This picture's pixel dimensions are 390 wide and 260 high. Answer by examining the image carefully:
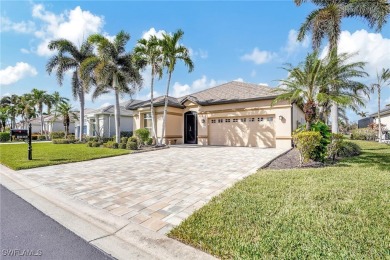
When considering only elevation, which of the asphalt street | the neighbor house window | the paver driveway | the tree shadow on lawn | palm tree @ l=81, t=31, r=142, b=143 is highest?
palm tree @ l=81, t=31, r=142, b=143

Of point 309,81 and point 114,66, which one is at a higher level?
point 114,66

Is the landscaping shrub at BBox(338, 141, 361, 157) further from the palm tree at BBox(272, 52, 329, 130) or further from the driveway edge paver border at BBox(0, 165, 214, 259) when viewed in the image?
the driveway edge paver border at BBox(0, 165, 214, 259)

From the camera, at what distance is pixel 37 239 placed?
3.34 meters

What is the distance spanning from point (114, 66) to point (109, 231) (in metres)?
17.2

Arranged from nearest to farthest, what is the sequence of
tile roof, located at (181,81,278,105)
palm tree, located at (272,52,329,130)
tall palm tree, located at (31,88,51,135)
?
palm tree, located at (272,52,329,130) → tile roof, located at (181,81,278,105) → tall palm tree, located at (31,88,51,135)

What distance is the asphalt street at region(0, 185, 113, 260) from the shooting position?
294 cm

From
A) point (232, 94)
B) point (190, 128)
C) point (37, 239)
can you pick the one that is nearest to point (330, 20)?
point (232, 94)

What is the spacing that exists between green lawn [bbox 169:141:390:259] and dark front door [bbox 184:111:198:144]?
15339 millimetres

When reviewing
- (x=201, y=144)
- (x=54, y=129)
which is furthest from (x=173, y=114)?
(x=54, y=129)

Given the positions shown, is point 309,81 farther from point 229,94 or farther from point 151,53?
point 151,53

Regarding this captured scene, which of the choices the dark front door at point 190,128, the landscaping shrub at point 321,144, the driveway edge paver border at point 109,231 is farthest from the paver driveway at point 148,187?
the dark front door at point 190,128

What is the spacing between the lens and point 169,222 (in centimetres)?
380

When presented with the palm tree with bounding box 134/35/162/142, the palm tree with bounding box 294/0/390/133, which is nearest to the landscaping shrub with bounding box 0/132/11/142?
the palm tree with bounding box 134/35/162/142

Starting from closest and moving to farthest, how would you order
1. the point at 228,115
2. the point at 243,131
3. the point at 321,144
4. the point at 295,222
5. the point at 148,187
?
1. the point at 295,222
2. the point at 148,187
3. the point at 321,144
4. the point at 243,131
5. the point at 228,115
